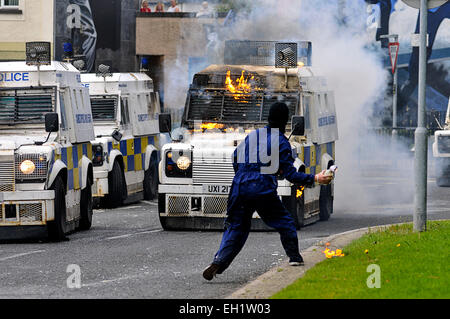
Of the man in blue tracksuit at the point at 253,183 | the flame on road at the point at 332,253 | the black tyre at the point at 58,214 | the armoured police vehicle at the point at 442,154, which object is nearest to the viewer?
the man in blue tracksuit at the point at 253,183

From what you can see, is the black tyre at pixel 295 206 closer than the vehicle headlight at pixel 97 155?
Yes

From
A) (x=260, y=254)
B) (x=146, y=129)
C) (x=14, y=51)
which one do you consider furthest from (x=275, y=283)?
(x=14, y=51)

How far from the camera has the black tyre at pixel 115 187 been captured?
70.4ft

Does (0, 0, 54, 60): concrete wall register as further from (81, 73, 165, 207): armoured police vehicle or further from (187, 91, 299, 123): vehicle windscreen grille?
(187, 91, 299, 123): vehicle windscreen grille

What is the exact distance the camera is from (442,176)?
26.2 metres

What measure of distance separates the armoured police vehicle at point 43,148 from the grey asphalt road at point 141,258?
1.20ft

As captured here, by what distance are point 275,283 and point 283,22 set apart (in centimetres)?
1215

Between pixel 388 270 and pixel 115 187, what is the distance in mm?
11730

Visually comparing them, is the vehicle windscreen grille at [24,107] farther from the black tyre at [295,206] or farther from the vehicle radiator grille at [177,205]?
the black tyre at [295,206]

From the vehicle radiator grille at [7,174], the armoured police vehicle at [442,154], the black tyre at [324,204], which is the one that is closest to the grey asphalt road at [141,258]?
the black tyre at [324,204]

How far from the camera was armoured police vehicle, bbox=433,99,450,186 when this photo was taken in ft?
82.5

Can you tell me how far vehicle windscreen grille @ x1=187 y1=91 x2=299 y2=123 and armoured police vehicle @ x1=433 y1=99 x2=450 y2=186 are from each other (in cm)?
856

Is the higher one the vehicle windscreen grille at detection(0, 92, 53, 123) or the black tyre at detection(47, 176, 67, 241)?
the vehicle windscreen grille at detection(0, 92, 53, 123)

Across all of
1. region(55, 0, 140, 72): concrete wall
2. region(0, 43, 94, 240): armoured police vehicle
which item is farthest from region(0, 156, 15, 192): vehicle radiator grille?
region(55, 0, 140, 72): concrete wall
